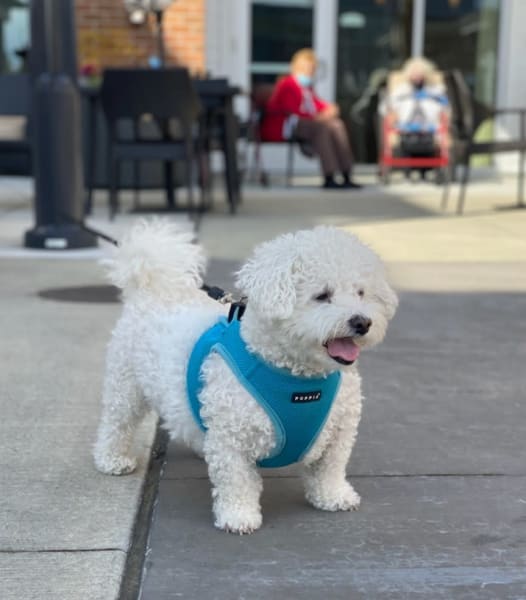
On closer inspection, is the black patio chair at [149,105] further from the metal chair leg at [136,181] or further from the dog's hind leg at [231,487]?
Result: the dog's hind leg at [231,487]

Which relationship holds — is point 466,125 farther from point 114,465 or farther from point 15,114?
point 114,465

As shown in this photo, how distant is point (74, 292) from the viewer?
5742 mm

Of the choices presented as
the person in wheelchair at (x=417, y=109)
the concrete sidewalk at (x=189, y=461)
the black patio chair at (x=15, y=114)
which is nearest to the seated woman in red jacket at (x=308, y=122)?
the person in wheelchair at (x=417, y=109)

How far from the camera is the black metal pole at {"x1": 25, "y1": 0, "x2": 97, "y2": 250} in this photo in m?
6.79

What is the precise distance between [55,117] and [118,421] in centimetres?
426

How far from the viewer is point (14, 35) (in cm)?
1251

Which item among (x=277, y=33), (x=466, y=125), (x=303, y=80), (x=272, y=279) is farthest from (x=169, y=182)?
(x=272, y=279)

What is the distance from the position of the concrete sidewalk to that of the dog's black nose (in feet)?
2.05

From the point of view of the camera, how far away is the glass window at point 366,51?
14.3 metres

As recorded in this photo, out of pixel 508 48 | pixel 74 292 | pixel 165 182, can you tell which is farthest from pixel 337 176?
pixel 74 292

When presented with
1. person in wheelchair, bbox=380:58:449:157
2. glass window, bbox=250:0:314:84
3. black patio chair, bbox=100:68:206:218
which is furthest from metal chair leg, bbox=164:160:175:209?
glass window, bbox=250:0:314:84

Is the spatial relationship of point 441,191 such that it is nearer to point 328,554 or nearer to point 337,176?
point 337,176

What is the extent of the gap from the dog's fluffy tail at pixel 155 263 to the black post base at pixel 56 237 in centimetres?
398

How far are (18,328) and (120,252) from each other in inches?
76.0
